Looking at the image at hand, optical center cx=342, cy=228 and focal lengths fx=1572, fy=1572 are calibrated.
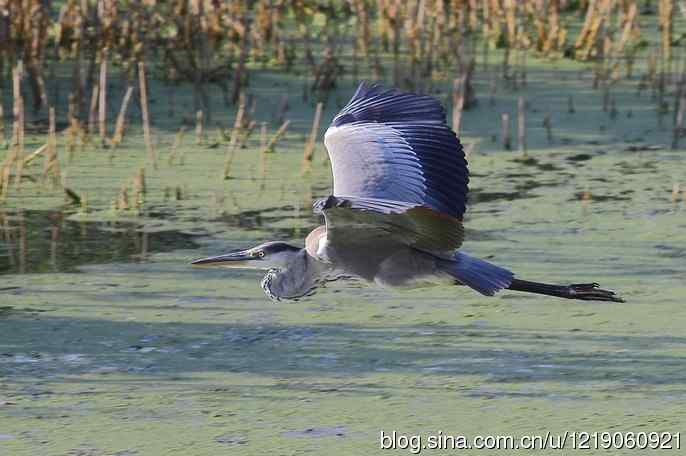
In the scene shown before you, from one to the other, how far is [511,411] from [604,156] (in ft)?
10.4

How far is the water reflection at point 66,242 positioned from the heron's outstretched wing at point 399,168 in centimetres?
177

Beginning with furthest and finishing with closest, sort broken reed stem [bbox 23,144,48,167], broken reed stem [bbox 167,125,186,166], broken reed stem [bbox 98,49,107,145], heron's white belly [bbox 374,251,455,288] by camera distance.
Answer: broken reed stem [bbox 98,49,107,145] < broken reed stem [bbox 167,125,186,166] < broken reed stem [bbox 23,144,48,167] < heron's white belly [bbox 374,251,455,288]

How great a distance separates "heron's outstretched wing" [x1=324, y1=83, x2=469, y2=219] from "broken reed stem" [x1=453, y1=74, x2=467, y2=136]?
2.83 meters

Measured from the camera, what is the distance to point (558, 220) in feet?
19.0

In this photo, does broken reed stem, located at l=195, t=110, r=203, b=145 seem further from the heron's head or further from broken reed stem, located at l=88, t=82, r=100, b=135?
the heron's head

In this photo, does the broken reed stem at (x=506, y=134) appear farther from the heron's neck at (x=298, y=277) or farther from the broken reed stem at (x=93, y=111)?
the heron's neck at (x=298, y=277)

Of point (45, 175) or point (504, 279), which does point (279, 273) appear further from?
point (45, 175)

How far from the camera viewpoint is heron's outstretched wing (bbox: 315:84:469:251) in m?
3.54

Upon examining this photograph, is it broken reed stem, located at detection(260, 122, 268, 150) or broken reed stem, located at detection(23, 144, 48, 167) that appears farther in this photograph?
broken reed stem, located at detection(260, 122, 268, 150)

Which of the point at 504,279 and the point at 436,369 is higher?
the point at 504,279

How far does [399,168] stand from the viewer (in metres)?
3.58

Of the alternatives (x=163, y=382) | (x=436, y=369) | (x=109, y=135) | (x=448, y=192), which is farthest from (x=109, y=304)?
(x=109, y=135)

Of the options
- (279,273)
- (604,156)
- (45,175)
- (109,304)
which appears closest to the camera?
(279,273)

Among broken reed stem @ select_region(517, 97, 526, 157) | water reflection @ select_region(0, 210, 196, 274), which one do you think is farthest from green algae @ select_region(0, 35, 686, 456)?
broken reed stem @ select_region(517, 97, 526, 157)
